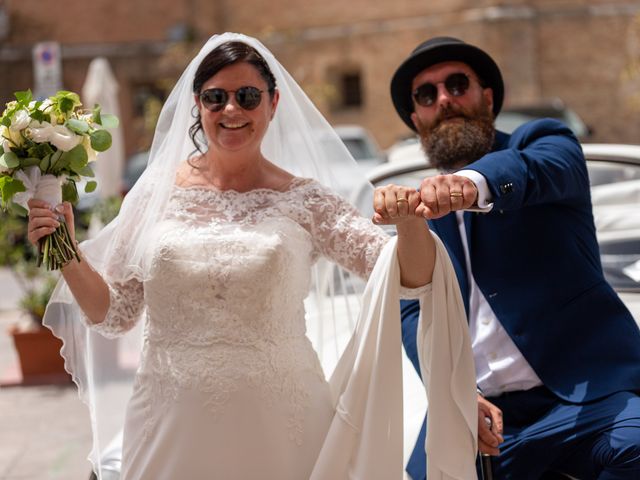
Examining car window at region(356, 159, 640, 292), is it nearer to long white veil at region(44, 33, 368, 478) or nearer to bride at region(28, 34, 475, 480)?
long white veil at region(44, 33, 368, 478)

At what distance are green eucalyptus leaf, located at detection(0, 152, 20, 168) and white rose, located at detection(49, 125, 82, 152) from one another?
13 cm

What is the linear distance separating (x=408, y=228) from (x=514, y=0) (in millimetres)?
22265

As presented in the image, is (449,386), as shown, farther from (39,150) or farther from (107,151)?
(107,151)

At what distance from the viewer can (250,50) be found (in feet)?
10.4

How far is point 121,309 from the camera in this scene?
10.5ft

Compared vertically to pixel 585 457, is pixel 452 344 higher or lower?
higher

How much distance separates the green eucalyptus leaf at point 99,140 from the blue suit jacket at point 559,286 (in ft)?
4.01

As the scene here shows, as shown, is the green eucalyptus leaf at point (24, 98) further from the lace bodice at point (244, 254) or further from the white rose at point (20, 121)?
the lace bodice at point (244, 254)

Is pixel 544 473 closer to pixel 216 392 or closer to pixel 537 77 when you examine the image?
pixel 216 392

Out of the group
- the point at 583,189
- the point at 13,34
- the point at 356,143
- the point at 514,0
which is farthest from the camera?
the point at 13,34

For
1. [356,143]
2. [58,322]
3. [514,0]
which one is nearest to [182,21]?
[514,0]

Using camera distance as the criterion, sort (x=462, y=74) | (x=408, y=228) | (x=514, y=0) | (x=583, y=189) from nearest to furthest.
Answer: (x=408, y=228) → (x=583, y=189) → (x=462, y=74) → (x=514, y=0)

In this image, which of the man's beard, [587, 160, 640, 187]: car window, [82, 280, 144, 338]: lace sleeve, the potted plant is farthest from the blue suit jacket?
the potted plant

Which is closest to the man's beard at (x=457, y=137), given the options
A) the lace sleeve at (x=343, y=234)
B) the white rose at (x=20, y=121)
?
the lace sleeve at (x=343, y=234)
